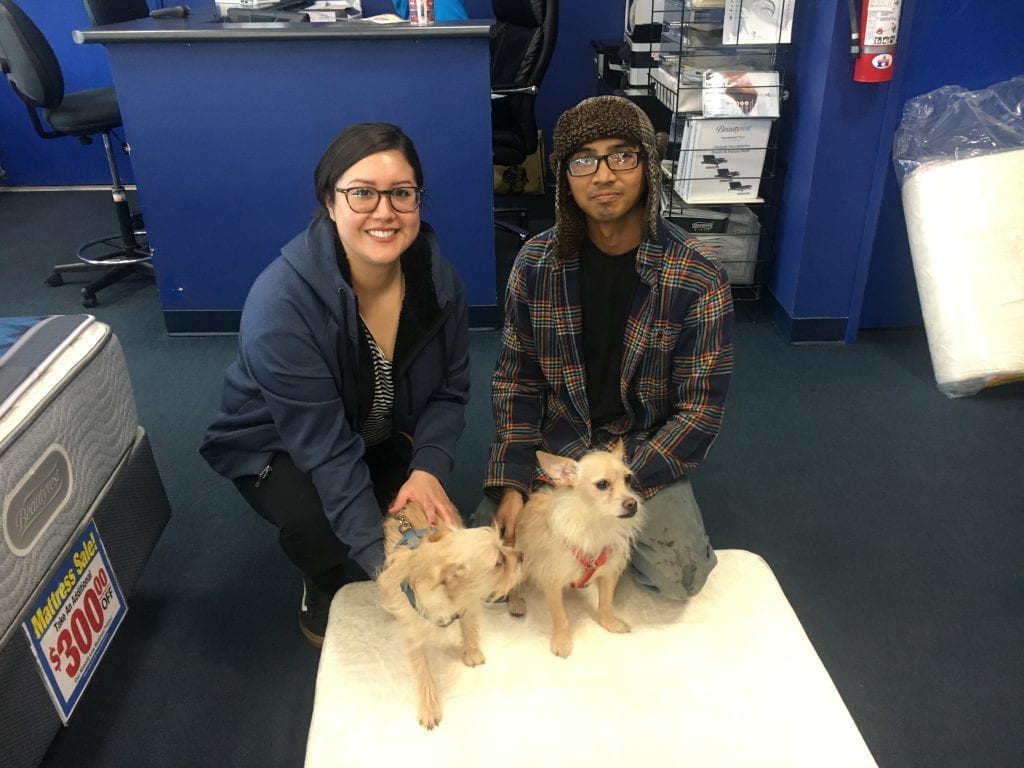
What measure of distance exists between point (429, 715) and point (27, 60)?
3174 millimetres

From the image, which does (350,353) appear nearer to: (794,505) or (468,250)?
(794,505)

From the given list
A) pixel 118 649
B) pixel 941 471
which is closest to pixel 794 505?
pixel 941 471

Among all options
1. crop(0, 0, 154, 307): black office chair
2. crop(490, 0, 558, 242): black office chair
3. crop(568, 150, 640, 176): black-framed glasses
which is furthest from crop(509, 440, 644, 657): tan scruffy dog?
crop(0, 0, 154, 307): black office chair

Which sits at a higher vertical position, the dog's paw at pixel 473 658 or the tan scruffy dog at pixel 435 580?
the tan scruffy dog at pixel 435 580

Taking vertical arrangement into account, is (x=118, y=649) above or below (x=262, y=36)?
below

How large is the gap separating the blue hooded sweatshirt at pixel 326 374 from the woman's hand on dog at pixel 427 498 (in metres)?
0.06

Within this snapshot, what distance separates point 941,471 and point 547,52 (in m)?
2.39

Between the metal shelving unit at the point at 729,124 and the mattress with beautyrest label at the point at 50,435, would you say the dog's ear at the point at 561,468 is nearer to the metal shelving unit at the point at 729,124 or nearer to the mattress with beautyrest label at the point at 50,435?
Result: the mattress with beautyrest label at the point at 50,435

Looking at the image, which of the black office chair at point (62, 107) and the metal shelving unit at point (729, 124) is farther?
the black office chair at point (62, 107)

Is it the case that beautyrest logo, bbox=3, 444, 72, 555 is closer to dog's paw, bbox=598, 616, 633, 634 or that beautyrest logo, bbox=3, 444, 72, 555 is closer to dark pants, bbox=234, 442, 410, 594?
dark pants, bbox=234, 442, 410, 594

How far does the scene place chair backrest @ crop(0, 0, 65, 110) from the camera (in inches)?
120

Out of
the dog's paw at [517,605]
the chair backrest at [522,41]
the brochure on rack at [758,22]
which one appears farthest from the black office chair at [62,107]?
the dog's paw at [517,605]

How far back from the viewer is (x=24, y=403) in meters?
1.26

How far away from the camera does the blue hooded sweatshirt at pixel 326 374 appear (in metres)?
1.42
